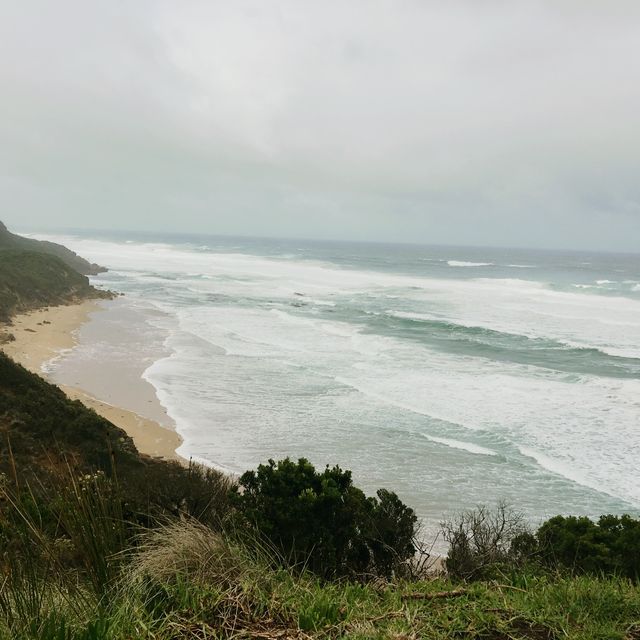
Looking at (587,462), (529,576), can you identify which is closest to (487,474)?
(587,462)

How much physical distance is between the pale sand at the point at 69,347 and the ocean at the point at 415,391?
62cm

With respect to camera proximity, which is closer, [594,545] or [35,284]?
[594,545]

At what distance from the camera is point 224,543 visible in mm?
3926

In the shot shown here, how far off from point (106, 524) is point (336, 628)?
1.48 metres

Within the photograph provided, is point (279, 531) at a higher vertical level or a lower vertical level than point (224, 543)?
lower

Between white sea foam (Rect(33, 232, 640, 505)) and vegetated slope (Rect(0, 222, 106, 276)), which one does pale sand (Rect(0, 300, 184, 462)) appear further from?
vegetated slope (Rect(0, 222, 106, 276))

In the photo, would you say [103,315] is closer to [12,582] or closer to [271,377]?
[271,377]

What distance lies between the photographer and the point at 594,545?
24.7 feet

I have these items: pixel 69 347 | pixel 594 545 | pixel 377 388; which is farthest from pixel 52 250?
pixel 594 545

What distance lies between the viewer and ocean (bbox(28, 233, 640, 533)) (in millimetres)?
13891

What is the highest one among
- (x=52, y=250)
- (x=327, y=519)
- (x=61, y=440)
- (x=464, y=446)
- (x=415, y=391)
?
(x=52, y=250)

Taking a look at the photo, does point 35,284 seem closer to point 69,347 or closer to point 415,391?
point 69,347

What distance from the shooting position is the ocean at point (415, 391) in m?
13.9

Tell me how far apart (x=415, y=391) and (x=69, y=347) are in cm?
1677
